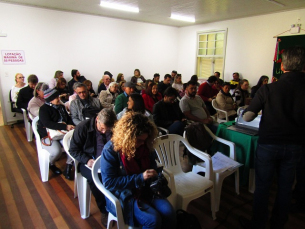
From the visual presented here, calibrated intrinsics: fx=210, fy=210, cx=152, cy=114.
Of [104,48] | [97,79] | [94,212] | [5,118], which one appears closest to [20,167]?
[94,212]

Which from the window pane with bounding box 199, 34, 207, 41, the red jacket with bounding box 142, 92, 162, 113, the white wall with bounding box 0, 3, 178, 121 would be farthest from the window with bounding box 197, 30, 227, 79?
the red jacket with bounding box 142, 92, 162, 113

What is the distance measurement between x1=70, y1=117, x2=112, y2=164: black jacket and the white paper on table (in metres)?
1.16

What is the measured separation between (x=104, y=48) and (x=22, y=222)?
17.5 feet

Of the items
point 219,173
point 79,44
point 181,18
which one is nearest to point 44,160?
point 219,173

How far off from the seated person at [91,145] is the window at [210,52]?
613 cm

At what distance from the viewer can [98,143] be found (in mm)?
1939

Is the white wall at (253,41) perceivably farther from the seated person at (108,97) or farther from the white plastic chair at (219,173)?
the white plastic chair at (219,173)

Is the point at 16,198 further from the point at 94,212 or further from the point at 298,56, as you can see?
the point at 298,56

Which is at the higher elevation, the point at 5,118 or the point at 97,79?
the point at 97,79

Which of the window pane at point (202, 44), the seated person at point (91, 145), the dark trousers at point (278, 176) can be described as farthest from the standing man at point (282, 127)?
the window pane at point (202, 44)

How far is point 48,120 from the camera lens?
8.37 feet

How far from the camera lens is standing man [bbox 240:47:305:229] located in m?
1.40

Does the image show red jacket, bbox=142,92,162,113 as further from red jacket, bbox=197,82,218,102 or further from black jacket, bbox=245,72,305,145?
black jacket, bbox=245,72,305,145

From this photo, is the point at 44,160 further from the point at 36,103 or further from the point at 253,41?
the point at 253,41
